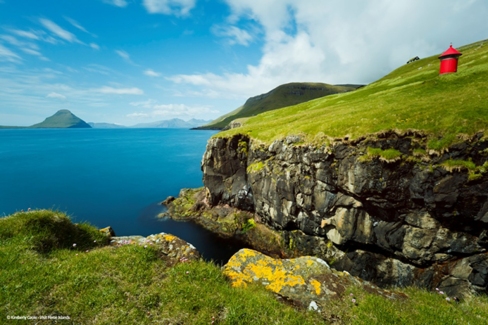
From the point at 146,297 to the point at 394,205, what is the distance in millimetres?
24613

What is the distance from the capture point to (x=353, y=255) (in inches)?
1072

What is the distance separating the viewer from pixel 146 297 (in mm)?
7430

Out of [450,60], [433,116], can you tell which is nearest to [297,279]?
[433,116]

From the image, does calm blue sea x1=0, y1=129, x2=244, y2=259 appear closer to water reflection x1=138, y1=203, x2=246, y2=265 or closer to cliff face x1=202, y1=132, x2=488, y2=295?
water reflection x1=138, y1=203, x2=246, y2=265

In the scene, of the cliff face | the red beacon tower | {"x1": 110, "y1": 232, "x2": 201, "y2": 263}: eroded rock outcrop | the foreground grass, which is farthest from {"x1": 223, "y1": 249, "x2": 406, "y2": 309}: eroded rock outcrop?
the red beacon tower

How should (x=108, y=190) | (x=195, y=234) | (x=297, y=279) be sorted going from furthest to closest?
(x=108, y=190) → (x=195, y=234) → (x=297, y=279)

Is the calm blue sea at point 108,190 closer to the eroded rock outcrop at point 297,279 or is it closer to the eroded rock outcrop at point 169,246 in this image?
the eroded rock outcrop at point 169,246

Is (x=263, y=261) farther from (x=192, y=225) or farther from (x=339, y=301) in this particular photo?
(x=192, y=225)

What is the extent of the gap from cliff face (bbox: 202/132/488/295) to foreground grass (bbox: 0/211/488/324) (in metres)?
14.8

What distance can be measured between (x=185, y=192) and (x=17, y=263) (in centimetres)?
5506

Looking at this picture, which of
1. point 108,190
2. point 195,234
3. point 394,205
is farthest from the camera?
point 108,190

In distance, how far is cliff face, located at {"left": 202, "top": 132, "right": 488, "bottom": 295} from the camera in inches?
761

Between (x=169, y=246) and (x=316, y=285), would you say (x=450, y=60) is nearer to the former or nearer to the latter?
(x=316, y=285)

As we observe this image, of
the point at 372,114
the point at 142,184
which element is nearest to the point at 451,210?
the point at 372,114
